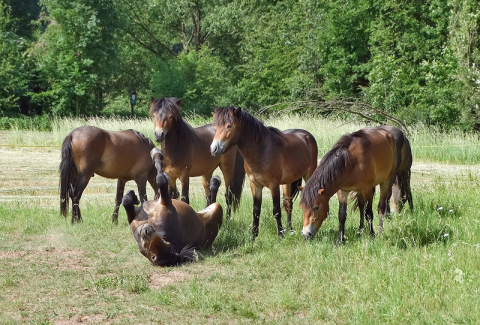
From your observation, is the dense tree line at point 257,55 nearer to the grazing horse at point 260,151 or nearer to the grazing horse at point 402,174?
the grazing horse at point 402,174

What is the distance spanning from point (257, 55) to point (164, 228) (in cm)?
3402

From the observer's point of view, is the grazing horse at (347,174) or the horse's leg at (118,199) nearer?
the grazing horse at (347,174)

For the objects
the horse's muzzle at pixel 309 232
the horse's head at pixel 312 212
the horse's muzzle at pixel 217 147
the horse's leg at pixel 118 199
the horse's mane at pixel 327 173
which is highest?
the horse's muzzle at pixel 217 147

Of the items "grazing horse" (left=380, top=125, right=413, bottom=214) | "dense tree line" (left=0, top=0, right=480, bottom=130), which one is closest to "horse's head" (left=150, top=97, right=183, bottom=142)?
"grazing horse" (left=380, top=125, right=413, bottom=214)

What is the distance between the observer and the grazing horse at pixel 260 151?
6.97 metres

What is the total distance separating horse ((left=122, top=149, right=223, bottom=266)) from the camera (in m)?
6.02

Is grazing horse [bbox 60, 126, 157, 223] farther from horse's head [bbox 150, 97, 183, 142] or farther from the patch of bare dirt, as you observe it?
the patch of bare dirt

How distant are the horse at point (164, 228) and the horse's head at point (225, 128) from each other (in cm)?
80

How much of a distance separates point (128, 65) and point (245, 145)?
1849 inches

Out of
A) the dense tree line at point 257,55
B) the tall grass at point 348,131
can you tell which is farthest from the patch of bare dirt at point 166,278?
the dense tree line at point 257,55

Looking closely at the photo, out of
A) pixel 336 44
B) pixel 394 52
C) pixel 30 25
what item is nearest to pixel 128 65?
pixel 30 25

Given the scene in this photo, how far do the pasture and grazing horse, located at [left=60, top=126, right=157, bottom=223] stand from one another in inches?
18.0

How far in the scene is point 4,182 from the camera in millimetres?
13211

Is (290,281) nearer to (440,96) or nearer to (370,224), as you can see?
(370,224)
